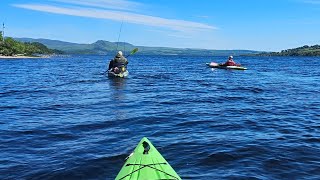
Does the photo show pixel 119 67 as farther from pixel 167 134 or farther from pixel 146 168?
pixel 146 168

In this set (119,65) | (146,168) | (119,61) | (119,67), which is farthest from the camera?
(119,65)

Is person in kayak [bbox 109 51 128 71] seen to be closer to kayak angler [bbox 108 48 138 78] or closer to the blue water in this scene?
kayak angler [bbox 108 48 138 78]

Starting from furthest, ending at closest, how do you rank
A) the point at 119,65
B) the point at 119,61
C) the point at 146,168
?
the point at 119,65
the point at 119,61
the point at 146,168

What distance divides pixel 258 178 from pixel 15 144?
8.21 m

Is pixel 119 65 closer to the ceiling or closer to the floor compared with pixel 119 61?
closer to the floor

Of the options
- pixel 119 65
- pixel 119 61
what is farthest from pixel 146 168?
pixel 119 65

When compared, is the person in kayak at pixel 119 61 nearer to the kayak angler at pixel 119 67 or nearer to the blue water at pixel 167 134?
the kayak angler at pixel 119 67

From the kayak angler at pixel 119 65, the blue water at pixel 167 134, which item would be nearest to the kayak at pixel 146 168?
the blue water at pixel 167 134

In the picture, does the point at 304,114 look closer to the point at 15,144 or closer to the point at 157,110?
the point at 157,110

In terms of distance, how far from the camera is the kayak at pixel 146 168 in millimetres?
7457

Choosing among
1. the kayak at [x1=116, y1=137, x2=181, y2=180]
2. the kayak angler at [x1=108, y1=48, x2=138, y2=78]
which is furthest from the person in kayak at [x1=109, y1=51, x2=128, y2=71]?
the kayak at [x1=116, y1=137, x2=181, y2=180]

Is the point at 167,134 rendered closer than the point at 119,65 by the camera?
Yes

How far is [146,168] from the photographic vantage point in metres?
7.67

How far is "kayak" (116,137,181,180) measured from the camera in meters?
7.46
